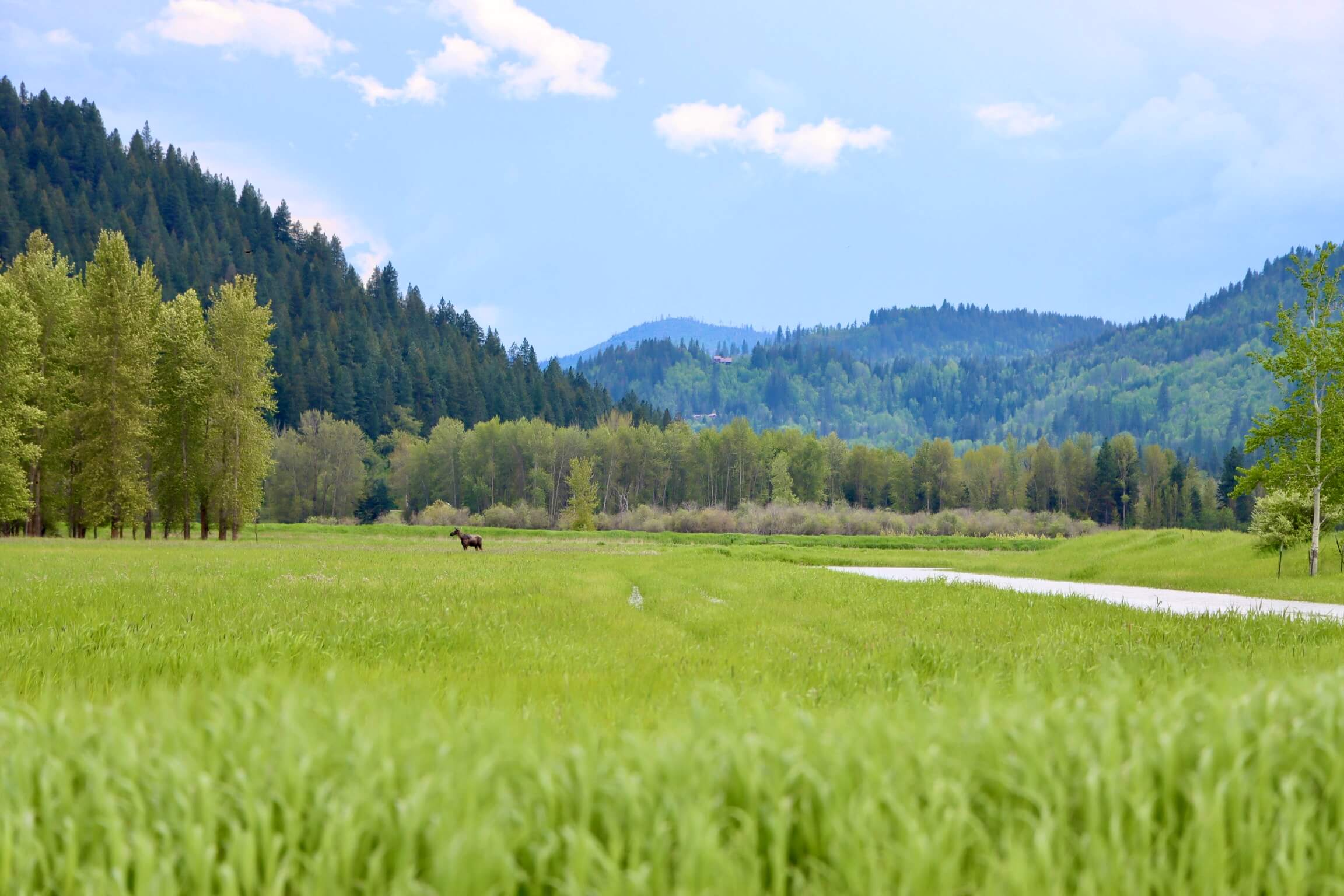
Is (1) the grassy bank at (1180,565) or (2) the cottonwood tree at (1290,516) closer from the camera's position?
(1) the grassy bank at (1180,565)

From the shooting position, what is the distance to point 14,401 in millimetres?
41500

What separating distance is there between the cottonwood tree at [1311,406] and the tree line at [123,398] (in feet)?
178

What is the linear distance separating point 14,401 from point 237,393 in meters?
12.3

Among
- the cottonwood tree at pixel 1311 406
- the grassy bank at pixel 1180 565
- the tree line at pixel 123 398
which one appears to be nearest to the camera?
the grassy bank at pixel 1180 565

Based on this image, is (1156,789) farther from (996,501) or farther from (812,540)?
(996,501)

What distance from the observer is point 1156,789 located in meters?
2.25

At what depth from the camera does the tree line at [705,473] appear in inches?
5256

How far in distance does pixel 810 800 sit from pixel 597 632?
336 inches

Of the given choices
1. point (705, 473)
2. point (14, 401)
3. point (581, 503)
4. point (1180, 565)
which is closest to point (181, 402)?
point (14, 401)

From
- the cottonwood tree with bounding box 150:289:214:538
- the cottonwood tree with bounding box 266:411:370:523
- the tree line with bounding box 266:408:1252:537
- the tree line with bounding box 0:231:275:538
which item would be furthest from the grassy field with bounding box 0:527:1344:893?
the cottonwood tree with bounding box 266:411:370:523

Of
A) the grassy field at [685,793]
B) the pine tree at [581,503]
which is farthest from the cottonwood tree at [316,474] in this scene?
the grassy field at [685,793]

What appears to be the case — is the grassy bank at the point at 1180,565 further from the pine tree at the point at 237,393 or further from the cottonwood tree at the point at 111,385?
the cottonwood tree at the point at 111,385

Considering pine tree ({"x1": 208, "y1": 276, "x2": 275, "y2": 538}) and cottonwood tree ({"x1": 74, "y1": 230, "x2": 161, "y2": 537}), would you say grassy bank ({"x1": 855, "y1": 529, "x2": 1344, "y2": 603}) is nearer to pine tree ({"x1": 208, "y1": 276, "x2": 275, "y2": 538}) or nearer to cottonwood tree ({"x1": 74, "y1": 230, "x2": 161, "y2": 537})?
pine tree ({"x1": 208, "y1": 276, "x2": 275, "y2": 538})

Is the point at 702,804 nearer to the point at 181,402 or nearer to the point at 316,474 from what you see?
the point at 181,402
